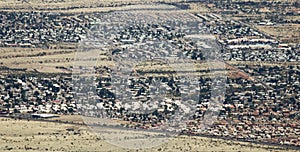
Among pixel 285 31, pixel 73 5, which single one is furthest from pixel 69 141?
pixel 73 5

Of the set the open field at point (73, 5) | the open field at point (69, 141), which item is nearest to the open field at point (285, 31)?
the open field at point (73, 5)

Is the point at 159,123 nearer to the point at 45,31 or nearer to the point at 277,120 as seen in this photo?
the point at 277,120

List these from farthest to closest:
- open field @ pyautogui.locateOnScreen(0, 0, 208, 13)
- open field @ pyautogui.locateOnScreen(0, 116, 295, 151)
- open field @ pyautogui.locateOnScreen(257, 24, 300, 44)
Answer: open field @ pyautogui.locateOnScreen(0, 0, 208, 13)
open field @ pyautogui.locateOnScreen(257, 24, 300, 44)
open field @ pyautogui.locateOnScreen(0, 116, 295, 151)

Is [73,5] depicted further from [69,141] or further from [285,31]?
[69,141]

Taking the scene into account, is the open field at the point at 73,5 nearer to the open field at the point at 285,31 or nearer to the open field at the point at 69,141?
the open field at the point at 285,31

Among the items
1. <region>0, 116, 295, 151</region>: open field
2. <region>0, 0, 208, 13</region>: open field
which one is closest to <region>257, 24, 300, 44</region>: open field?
<region>0, 0, 208, 13</region>: open field

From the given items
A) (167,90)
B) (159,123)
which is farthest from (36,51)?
(159,123)

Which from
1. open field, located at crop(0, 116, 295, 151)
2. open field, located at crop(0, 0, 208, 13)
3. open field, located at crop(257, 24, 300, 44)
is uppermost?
open field, located at crop(0, 0, 208, 13)

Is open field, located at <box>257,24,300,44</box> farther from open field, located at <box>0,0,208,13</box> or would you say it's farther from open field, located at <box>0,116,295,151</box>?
open field, located at <box>0,116,295,151</box>

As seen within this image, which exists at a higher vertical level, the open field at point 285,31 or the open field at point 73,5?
the open field at point 73,5
